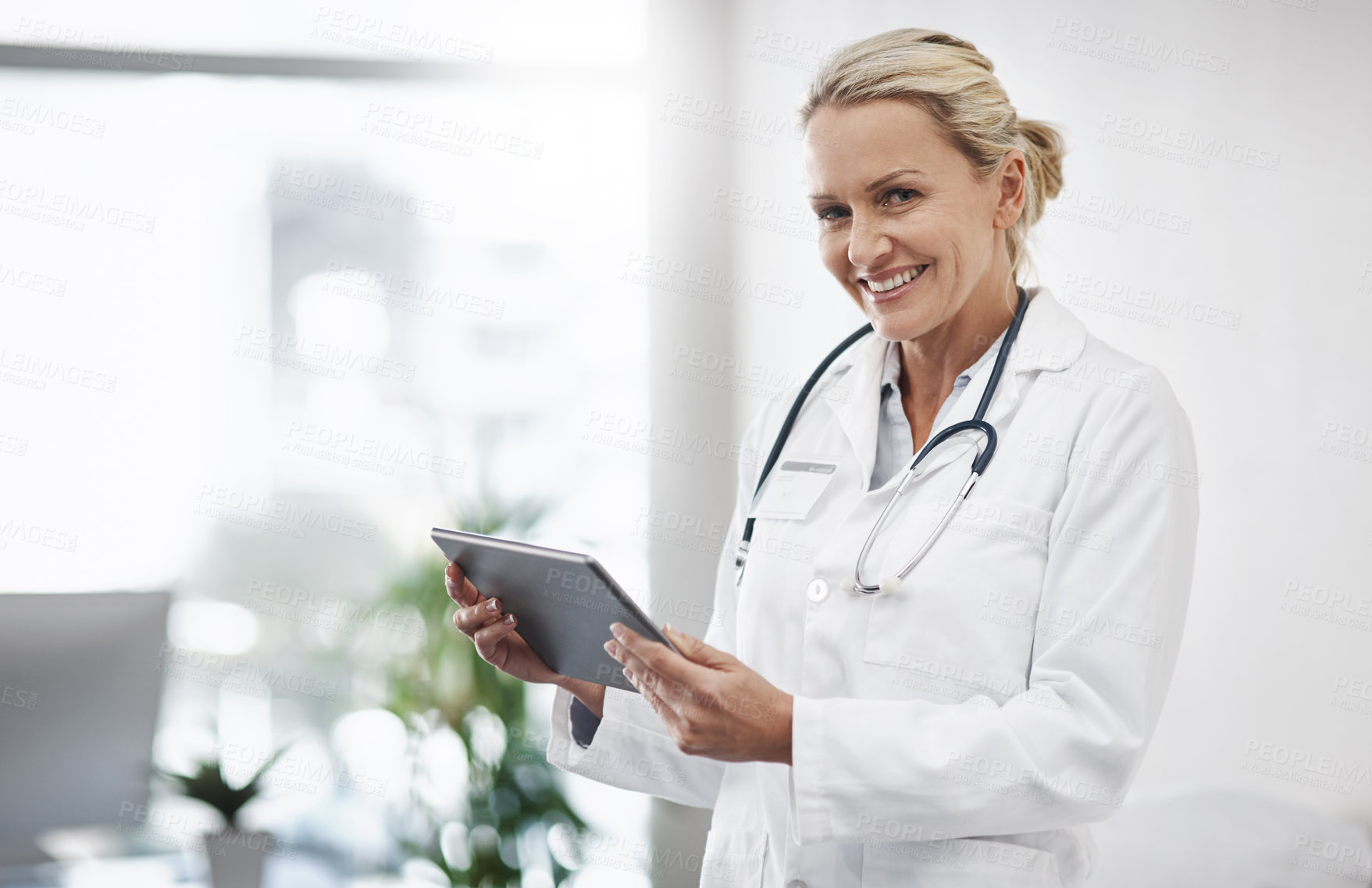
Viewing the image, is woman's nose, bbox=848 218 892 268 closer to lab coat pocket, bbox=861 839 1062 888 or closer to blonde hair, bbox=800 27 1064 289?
blonde hair, bbox=800 27 1064 289

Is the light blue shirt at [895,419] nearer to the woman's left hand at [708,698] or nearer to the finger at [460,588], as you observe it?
the woman's left hand at [708,698]

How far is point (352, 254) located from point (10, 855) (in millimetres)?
1694

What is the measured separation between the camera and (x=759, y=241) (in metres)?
2.73

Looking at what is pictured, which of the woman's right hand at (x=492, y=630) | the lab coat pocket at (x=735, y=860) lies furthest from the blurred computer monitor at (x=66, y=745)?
the lab coat pocket at (x=735, y=860)

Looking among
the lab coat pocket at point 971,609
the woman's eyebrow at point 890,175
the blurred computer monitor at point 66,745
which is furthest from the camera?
the blurred computer monitor at point 66,745

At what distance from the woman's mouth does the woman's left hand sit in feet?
1.58

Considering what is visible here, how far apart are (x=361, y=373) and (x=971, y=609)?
2045 mm

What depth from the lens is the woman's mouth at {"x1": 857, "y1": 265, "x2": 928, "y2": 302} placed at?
3.95 feet

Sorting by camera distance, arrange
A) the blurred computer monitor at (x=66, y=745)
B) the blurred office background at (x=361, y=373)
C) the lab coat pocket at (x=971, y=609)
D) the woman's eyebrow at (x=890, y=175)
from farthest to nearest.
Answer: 1. the blurred office background at (x=361, y=373)
2. the blurred computer monitor at (x=66, y=745)
3. the woman's eyebrow at (x=890, y=175)
4. the lab coat pocket at (x=971, y=609)

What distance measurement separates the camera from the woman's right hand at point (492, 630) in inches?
46.8

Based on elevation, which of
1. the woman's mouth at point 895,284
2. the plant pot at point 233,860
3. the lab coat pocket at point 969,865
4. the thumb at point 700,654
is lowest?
the plant pot at point 233,860

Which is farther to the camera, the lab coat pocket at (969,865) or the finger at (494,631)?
the finger at (494,631)

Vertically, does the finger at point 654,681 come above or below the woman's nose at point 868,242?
below

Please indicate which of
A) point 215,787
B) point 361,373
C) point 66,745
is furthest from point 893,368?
point 66,745
